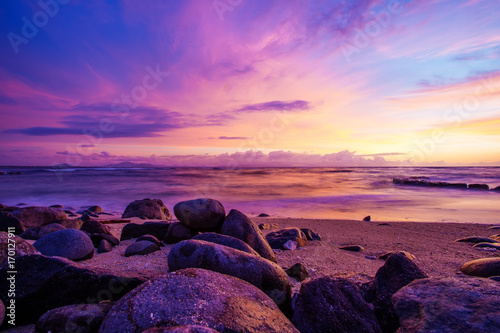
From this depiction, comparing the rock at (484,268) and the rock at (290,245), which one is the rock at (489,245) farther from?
the rock at (290,245)

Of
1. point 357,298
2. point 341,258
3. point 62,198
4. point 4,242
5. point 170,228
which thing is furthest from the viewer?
point 62,198

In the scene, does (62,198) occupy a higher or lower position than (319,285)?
lower

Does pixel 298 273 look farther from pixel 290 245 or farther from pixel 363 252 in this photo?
pixel 363 252

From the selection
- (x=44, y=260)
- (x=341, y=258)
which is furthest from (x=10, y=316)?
(x=341, y=258)

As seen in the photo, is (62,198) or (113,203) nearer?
(113,203)

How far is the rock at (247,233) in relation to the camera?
485 cm

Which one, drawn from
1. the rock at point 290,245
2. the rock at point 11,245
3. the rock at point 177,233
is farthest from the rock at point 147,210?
the rock at point 11,245

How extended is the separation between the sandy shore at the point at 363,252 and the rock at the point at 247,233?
40 cm

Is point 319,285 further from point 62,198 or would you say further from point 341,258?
point 62,198

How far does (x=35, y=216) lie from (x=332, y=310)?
883 cm

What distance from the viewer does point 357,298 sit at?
9.05 feet

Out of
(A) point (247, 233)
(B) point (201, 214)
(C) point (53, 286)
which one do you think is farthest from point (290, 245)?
(C) point (53, 286)

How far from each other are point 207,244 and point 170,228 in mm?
3066

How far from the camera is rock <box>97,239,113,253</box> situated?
5.27m
